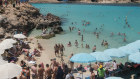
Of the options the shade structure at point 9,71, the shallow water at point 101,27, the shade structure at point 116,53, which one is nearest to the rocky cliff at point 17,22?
the shallow water at point 101,27

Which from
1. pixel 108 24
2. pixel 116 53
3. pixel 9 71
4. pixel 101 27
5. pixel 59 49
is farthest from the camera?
pixel 108 24

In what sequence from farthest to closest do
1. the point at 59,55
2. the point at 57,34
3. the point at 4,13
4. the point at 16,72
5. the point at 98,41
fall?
the point at 57,34
the point at 4,13
the point at 98,41
the point at 59,55
the point at 16,72

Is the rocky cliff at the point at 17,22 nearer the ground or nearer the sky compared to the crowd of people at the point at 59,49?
nearer the sky

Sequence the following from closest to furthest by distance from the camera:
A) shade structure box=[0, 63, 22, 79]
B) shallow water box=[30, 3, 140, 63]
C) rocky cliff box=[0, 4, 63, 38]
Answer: shade structure box=[0, 63, 22, 79]
rocky cliff box=[0, 4, 63, 38]
shallow water box=[30, 3, 140, 63]

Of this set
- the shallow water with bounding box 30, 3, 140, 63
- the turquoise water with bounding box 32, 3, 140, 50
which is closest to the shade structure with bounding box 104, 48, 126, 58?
the shallow water with bounding box 30, 3, 140, 63

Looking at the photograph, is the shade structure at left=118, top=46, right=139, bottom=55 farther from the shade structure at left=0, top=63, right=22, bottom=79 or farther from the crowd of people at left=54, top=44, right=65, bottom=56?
the shade structure at left=0, top=63, right=22, bottom=79

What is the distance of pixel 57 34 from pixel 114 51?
57.0ft

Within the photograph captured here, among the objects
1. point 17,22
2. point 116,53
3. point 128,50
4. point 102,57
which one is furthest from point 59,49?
point 17,22

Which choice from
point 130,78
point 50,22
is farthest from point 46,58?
point 50,22

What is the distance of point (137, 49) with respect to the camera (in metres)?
12.6

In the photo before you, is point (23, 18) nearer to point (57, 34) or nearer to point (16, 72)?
point (57, 34)

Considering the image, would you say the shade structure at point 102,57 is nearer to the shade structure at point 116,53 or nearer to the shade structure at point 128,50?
the shade structure at point 116,53

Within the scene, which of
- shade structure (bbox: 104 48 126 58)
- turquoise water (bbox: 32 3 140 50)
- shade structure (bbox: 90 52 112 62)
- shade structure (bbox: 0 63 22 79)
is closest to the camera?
shade structure (bbox: 0 63 22 79)

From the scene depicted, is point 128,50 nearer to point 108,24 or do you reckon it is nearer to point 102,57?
point 102,57
